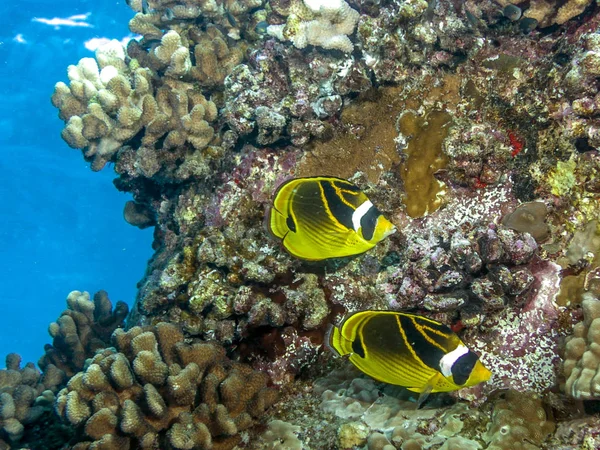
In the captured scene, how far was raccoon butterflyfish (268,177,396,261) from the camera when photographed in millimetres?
2031

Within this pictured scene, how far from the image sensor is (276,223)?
2.32 m

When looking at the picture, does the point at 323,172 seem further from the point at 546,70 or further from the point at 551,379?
the point at 551,379

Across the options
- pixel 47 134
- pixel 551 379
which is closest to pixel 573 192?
pixel 551 379

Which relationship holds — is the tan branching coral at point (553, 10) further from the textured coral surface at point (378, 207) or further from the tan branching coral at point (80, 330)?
the tan branching coral at point (80, 330)

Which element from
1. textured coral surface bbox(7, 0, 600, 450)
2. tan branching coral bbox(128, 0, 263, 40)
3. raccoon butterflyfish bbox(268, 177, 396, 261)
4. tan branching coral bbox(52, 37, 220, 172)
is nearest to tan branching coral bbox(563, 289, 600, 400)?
textured coral surface bbox(7, 0, 600, 450)

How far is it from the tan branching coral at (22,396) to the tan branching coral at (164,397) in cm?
120

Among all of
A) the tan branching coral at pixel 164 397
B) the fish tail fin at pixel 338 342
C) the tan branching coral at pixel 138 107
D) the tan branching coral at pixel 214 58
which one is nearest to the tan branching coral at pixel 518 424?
the fish tail fin at pixel 338 342

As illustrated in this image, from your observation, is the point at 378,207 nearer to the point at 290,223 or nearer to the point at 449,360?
the point at 290,223

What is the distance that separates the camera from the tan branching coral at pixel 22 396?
13.5ft

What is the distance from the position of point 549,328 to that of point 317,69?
3.32 metres

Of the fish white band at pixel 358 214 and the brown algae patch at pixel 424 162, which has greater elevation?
the brown algae patch at pixel 424 162

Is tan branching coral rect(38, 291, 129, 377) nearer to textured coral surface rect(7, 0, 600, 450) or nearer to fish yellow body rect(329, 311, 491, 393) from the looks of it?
textured coral surface rect(7, 0, 600, 450)

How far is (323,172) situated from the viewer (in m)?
4.39

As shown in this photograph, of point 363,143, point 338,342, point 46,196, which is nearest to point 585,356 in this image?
point 338,342
